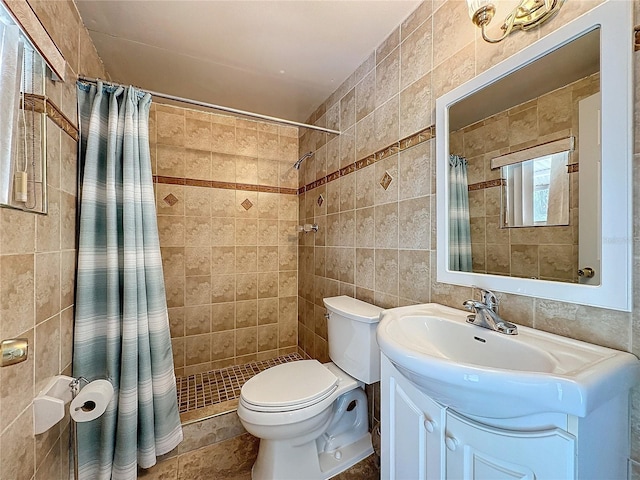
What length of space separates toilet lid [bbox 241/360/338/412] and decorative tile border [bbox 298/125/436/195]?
121 centimetres

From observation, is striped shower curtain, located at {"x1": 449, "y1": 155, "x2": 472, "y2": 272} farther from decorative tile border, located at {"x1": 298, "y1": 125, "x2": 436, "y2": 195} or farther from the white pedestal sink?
the white pedestal sink

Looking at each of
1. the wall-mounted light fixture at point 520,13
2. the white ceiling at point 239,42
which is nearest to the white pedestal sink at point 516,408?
the wall-mounted light fixture at point 520,13

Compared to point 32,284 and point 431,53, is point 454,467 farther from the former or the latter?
point 431,53

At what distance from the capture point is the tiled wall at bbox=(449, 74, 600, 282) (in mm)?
752

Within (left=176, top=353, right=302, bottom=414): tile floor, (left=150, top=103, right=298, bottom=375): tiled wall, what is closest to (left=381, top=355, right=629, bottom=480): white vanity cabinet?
(left=176, top=353, right=302, bottom=414): tile floor

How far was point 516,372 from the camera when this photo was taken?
516mm

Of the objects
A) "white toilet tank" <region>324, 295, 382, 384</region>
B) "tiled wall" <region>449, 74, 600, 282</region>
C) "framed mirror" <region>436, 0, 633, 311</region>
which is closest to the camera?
"framed mirror" <region>436, 0, 633, 311</region>

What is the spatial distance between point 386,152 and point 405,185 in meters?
0.24

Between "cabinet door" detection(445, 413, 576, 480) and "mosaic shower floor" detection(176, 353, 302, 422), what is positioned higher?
"cabinet door" detection(445, 413, 576, 480)

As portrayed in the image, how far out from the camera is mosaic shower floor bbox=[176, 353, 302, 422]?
5.55 ft

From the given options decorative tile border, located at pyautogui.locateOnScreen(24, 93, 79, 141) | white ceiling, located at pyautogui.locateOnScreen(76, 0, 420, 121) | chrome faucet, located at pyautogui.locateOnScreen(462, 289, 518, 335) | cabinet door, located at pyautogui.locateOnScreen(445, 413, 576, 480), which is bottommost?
cabinet door, located at pyautogui.locateOnScreen(445, 413, 576, 480)

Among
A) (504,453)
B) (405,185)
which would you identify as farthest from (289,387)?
(405,185)

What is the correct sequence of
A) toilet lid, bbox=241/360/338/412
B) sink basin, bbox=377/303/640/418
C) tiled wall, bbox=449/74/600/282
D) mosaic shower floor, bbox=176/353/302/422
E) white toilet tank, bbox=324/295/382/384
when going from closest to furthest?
sink basin, bbox=377/303/640/418 < tiled wall, bbox=449/74/600/282 < toilet lid, bbox=241/360/338/412 < white toilet tank, bbox=324/295/382/384 < mosaic shower floor, bbox=176/353/302/422

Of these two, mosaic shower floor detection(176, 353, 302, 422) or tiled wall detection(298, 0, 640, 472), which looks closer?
tiled wall detection(298, 0, 640, 472)
